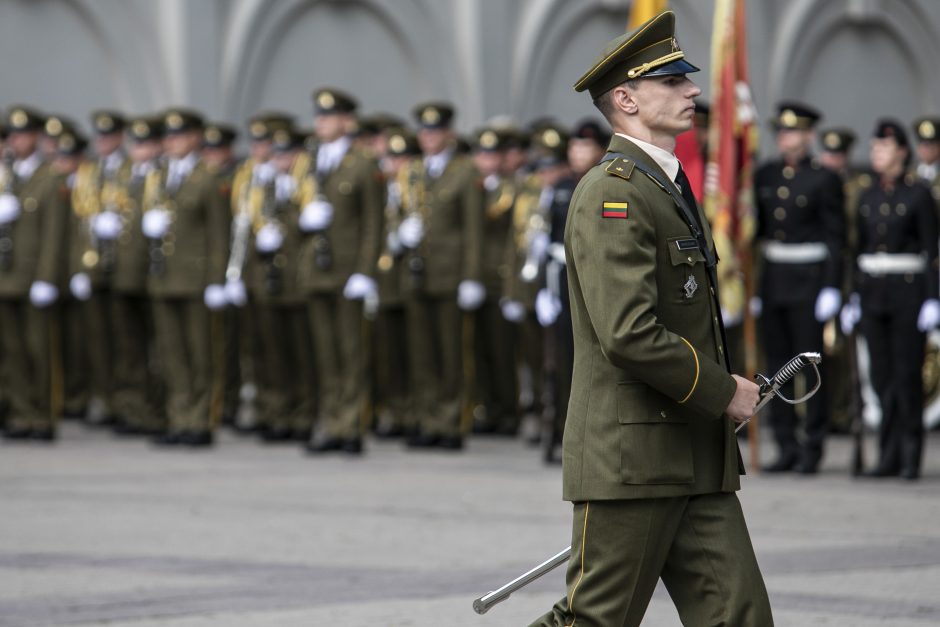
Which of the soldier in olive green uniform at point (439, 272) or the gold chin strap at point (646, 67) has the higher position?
the gold chin strap at point (646, 67)

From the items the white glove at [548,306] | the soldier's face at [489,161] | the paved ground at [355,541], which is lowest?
the paved ground at [355,541]

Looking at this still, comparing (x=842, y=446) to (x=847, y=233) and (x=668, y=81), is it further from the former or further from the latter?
(x=668, y=81)

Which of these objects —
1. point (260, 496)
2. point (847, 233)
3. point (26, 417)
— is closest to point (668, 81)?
point (260, 496)

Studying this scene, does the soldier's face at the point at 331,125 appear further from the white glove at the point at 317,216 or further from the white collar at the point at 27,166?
the white collar at the point at 27,166

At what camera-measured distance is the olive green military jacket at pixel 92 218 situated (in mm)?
14422

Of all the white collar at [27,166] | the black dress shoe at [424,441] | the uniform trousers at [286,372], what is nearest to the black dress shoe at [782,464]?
the black dress shoe at [424,441]

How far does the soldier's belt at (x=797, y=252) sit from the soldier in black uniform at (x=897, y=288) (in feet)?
0.82

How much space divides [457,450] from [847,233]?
129 inches

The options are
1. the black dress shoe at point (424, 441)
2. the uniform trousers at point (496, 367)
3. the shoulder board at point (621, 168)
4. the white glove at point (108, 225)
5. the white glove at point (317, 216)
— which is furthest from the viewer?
the uniform trousers at point (496, 367)

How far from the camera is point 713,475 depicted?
4438 millimetres

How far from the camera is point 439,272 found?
44.4ft

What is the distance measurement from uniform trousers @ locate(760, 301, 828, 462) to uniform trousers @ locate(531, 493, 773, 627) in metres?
6.82

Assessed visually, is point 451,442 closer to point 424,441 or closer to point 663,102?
point 424,441

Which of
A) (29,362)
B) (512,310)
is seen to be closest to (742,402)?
(512,310)
